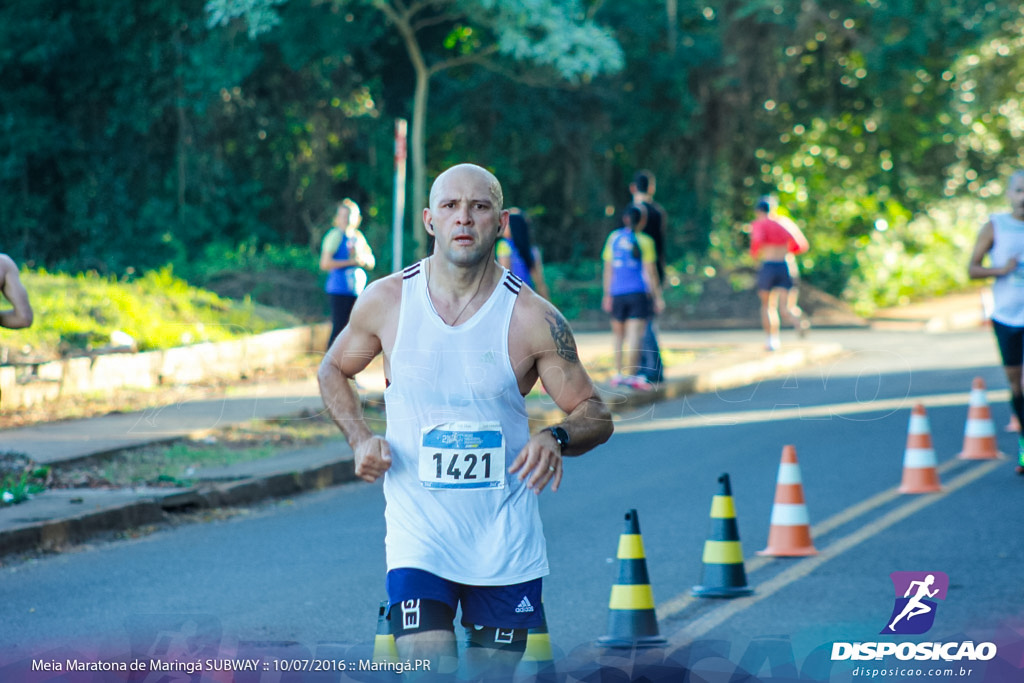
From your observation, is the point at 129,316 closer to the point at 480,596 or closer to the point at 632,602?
the point at 632,602

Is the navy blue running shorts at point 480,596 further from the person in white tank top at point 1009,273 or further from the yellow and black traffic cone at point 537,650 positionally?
the person in white tank top at point 1009,273

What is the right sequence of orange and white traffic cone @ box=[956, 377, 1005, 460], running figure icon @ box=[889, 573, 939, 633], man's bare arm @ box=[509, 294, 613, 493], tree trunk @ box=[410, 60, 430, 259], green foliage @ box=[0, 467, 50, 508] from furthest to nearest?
1. tree trunk @ box=[410, 60, 430, 259]
2. orange and white traffic cone @ box=[956, 377, 1005, 460]
3. green foliage @ box=[0, 467, 50, 508]
4. running figure icon @ box=[889, 573, 939, 633]
5. man's bare arm @ box=[509, 294, 613, 493]

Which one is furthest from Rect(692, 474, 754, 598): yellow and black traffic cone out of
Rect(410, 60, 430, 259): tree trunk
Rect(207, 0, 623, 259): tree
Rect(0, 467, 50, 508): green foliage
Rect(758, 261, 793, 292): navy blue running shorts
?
Rect(410, 60, 430, 259): tree trunk

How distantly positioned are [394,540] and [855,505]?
245 inches

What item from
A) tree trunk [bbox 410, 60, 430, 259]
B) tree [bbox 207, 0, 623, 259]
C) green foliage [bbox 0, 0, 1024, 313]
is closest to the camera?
tree [bbox 207, 0, 623, 259]

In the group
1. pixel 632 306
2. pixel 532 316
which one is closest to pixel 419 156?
pixel 632 306

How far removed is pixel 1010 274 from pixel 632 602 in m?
5.07

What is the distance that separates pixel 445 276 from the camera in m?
4.41

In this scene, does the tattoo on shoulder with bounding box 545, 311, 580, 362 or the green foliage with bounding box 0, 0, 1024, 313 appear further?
the green foliage with bounding box 0, 0, 1024, 313

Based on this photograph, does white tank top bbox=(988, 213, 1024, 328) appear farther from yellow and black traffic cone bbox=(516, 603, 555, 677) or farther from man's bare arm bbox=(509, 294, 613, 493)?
yellow and black traffic cone bbox=(516, 603, 555, 677)

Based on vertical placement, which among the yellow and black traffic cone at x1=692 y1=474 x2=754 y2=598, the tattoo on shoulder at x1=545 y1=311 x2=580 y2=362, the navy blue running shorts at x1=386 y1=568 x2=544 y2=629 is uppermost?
the tattoo on shoulder at x1=545 y1=311 x2=580 y2=362

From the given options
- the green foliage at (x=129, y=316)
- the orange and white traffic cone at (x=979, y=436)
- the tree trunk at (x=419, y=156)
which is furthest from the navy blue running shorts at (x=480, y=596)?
the tree trunk at (x=419, y=156)

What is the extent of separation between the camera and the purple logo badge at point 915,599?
265 inches

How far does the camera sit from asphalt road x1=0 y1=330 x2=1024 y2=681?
6.56 metres
